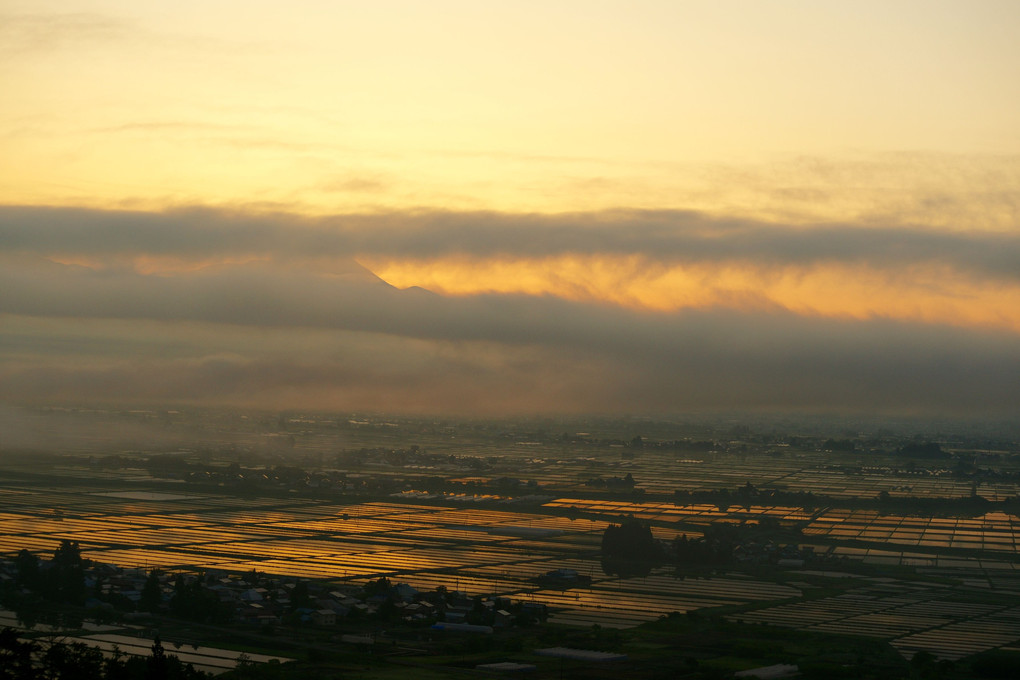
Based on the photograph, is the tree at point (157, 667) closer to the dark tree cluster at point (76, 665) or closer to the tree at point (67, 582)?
the dark tree cluster at point (76, 665)

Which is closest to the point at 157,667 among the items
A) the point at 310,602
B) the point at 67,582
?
the point at 310,602

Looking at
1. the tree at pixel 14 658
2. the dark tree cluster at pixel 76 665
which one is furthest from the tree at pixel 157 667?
the tree at pixel 14 658

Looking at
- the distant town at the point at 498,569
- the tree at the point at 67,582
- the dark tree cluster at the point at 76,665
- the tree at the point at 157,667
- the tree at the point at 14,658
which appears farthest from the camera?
the tree at the point at 67,582

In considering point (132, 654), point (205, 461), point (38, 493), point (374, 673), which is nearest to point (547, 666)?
point (374, 673)

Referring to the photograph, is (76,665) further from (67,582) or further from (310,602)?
(67,582)

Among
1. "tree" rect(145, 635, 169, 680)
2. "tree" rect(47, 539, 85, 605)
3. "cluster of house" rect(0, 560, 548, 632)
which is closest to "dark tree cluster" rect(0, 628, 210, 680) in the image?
"tree" rect(145, 635, 169, 680)

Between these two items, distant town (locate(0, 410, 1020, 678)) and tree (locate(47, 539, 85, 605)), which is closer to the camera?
distant town (locate(0, 410, 1020, 678))

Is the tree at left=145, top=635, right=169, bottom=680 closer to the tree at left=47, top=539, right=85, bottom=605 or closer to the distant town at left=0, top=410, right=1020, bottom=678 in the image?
the distant town at left=0, top=410, right=1020, bottom=678

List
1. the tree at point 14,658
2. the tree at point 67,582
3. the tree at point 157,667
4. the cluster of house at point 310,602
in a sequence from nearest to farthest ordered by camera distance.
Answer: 1. the tree at point 157,667
2. the tree at point 14,658
3. the cluster of house at point 310,602
4. the tree at point 67,582

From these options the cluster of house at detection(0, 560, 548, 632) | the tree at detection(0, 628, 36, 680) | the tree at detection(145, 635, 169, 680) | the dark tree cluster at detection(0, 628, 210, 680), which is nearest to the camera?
the tree at detection(145, 635, 169, 680)

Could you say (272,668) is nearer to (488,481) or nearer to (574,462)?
(488,481)

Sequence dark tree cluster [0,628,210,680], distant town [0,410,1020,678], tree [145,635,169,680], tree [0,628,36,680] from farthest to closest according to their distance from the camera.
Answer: distant town [0,410,1020,678], dark tree cluster [0,628,210,680], tree [0,628,36,680], tree [145,635,169,680]
